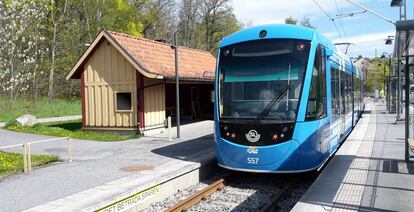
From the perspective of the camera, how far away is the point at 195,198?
8.55 metres

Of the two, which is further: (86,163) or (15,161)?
(15,161)

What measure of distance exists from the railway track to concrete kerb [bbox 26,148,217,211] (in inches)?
27.1

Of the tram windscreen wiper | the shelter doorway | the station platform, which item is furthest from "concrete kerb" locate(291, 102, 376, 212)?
the shelter doorway

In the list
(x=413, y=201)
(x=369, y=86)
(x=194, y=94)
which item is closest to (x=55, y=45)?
(x=194, y=94)

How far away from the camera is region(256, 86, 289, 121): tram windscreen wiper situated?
9094 millimetres

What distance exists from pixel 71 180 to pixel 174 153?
3805mm

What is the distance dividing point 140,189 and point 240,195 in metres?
2.19

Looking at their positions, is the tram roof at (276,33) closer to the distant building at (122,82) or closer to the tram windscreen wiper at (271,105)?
the tram windscreen wiper at (271,105)

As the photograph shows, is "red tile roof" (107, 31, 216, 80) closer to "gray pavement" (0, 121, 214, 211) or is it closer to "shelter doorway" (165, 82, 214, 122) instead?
"shelter doorway" (165, 82, 214, 122)

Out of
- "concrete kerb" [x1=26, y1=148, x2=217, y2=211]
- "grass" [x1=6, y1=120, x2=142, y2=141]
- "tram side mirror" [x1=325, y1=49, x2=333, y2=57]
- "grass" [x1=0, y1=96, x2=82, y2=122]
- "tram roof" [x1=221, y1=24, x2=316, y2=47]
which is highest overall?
"tram roof" [x1=221, y1=24, x2=316, y2=47]

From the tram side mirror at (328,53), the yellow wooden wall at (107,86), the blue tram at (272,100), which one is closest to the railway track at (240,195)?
the blue tram at (272,100)

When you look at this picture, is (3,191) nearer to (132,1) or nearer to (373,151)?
(373,151)

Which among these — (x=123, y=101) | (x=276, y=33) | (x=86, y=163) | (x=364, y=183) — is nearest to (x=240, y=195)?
(x=364, y=183)

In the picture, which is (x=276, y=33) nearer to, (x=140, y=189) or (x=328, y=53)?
(x=328, y=53)
